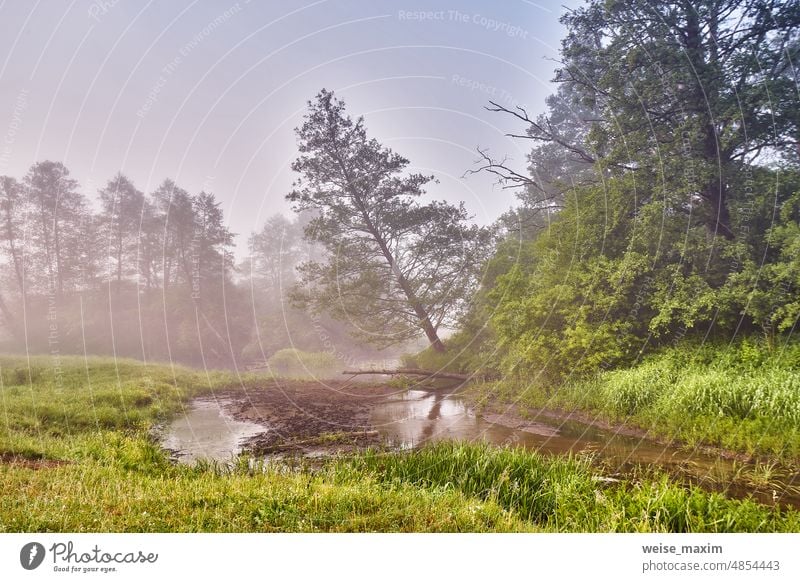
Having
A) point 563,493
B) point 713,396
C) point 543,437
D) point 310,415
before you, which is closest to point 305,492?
point 563,493

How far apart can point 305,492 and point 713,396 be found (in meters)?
6.82

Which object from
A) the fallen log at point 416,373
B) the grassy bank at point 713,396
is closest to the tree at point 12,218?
the fallen log at point 416,373

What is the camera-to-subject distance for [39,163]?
218 inches

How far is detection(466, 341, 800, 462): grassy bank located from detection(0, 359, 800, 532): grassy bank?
1995 mm

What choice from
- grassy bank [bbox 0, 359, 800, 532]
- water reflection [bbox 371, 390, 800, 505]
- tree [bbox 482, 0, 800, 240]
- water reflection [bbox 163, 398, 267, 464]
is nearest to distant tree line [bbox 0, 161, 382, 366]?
water reflection [bbox 163, 398, 267, 464]

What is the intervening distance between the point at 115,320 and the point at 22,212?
450 centimetres

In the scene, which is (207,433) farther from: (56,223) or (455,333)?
(455,333)

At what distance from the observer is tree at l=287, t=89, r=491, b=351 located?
750 centimetres

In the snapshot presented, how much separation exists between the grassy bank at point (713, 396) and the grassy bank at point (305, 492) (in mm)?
1995

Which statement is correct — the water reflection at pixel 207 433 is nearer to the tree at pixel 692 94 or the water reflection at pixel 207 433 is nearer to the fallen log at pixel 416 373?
the fallen log at pixel 416 373

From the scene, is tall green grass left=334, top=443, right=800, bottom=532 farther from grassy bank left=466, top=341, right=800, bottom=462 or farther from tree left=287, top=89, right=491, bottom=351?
tree left=287, top=89, right=491, bottom=351

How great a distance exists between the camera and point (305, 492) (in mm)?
3777
